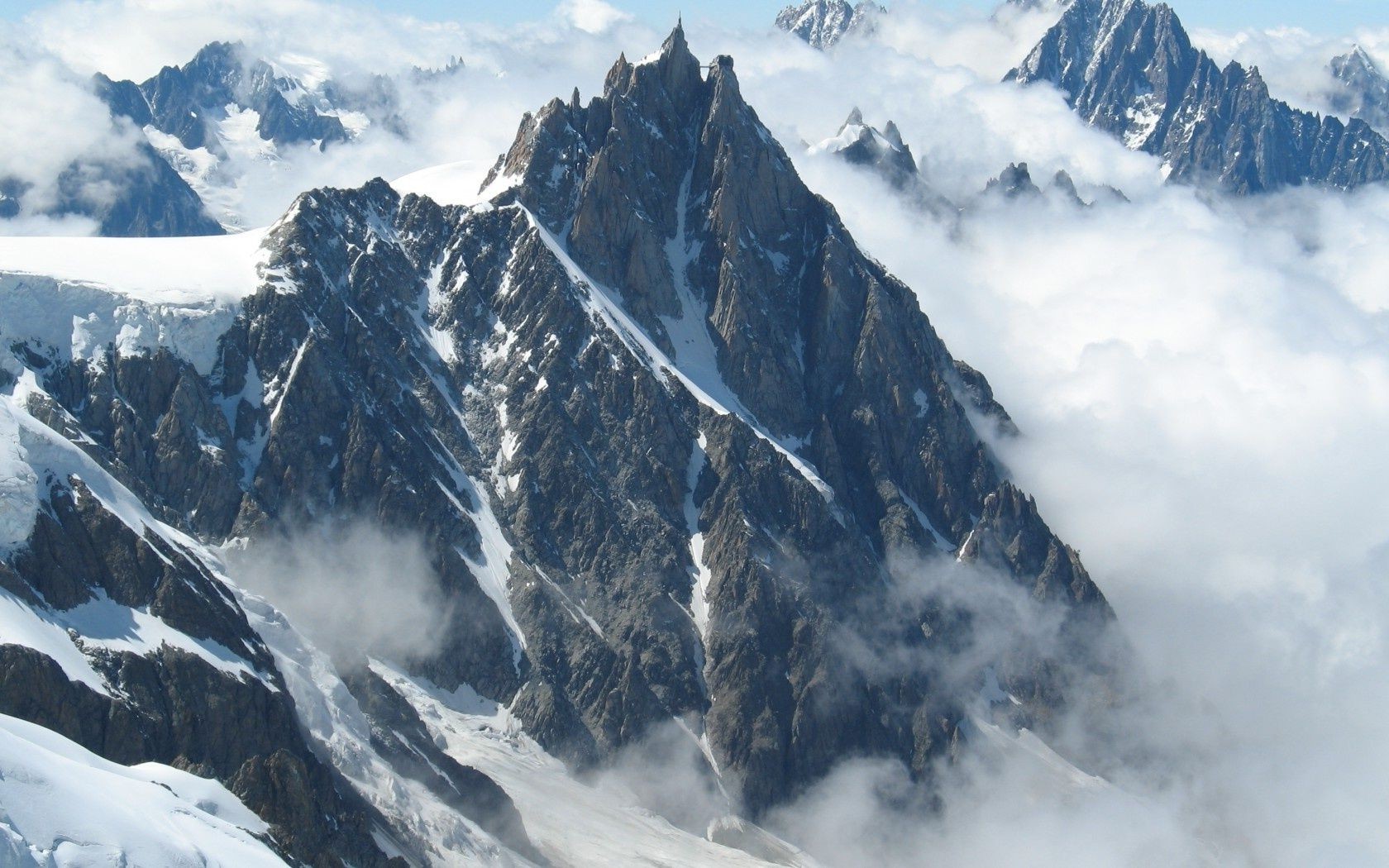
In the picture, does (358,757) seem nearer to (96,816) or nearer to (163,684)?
(163,684)

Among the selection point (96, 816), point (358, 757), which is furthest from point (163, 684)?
point (96, 816)

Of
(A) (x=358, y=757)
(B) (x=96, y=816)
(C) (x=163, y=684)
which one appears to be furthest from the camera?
(A) (x=358, y=757)

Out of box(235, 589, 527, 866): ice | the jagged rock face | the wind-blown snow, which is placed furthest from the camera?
box(235, 589, 527, 866): ice

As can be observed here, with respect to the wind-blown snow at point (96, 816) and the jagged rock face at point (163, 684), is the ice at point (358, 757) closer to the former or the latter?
the jagged rock face at point (163, 684)

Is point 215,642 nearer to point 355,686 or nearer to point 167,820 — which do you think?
point 355,686

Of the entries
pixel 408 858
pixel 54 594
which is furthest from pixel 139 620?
pixel 408 858

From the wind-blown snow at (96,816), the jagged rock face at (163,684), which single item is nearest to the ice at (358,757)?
the jagged rock face at (163,684)

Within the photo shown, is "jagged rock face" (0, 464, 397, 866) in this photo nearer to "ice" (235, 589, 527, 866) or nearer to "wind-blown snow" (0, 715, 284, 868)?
"ice" (235, 589, 527, 866)

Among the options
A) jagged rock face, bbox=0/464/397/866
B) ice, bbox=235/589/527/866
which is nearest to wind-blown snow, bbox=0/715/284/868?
jagged rock face, bbox=0/464/397/866

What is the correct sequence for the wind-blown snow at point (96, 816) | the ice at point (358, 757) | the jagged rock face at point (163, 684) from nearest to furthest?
1. the wind-blown snow at point (96, 816)
2. the jagged rock face at point (163, 684)
3. the ice at point (358, 757)
